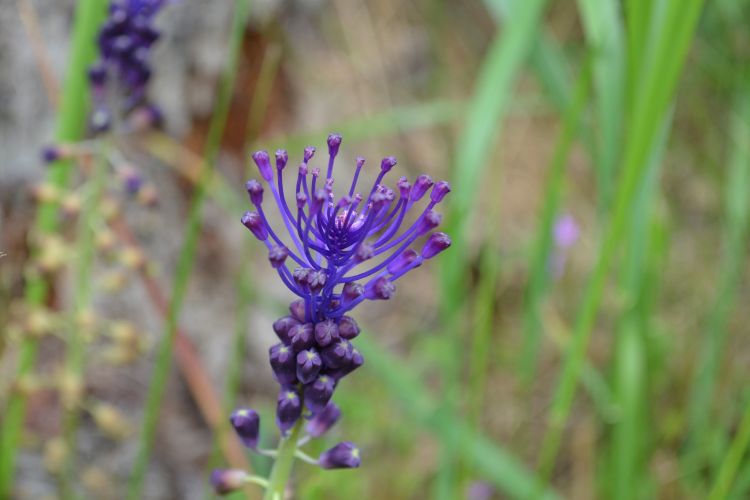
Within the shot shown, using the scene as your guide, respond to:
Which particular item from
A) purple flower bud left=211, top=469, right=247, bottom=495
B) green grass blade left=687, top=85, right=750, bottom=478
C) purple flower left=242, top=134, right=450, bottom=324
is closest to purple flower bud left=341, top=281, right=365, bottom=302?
purple flower left=242, top=134, right=450, bottom=324

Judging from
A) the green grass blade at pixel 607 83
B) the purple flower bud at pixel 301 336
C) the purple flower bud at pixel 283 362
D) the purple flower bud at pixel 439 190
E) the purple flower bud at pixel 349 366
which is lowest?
the purple flower bud at pixel 349 366

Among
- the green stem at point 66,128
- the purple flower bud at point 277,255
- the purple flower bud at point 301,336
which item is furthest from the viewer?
the green stem at point 66,128

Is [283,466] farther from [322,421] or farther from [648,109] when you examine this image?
[648,109]

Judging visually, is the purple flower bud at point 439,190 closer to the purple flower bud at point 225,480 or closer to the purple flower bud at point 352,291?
the purple flower bud at point 352,291

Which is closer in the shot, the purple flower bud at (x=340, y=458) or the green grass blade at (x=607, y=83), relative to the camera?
the purple flower bud at (x=340, y=458)

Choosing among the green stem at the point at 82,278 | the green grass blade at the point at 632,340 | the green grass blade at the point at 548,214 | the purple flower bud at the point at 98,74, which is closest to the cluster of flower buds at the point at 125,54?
the purple flower bud at the point at 98,74

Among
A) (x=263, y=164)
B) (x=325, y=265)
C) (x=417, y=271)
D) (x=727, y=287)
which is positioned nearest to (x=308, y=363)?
(x=325, y=265)

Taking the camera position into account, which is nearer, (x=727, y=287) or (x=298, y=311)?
(x=298, y=311)
